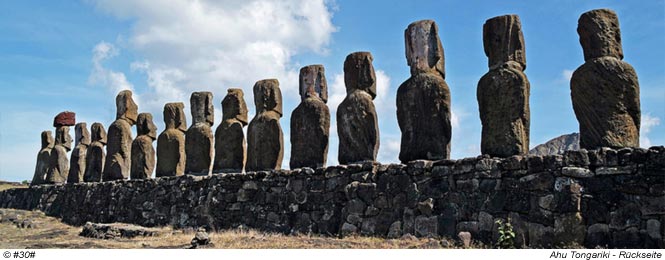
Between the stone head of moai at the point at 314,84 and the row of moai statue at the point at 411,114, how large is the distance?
21mm

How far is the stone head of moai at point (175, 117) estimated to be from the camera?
57.6 ft

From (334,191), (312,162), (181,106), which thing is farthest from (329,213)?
(181,106)

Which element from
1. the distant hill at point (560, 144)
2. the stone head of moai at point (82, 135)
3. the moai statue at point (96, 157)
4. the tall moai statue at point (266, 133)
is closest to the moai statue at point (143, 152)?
the moai statue at point (96, 157)

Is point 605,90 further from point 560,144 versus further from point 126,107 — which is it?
point 126,107

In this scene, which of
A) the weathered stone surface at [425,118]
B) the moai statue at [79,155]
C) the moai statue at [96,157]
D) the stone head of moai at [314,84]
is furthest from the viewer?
the moai statue at [79,155]

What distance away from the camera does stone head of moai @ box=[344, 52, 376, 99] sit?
12641 mm

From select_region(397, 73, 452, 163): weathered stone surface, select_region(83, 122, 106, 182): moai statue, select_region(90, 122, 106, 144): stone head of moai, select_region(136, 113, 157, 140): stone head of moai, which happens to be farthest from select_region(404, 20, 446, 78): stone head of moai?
select_region(90, 122, 106, 144): stone head of moai

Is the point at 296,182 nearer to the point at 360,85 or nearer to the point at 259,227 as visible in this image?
the point at 259,227

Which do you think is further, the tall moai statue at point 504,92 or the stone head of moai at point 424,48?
the stone head of moai at point 424,48

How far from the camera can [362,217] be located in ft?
37.5

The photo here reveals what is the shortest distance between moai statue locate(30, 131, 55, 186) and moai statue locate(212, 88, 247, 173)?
39.9 ft

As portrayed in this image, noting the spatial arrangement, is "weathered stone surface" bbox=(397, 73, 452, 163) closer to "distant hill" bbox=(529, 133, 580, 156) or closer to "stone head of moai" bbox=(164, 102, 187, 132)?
"distant hill" bbox=(529, 133, 580, 156)

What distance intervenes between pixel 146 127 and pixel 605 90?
42.3ft

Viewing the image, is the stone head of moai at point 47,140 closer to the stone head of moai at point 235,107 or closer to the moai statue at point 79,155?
the moai statue at point 79,155
